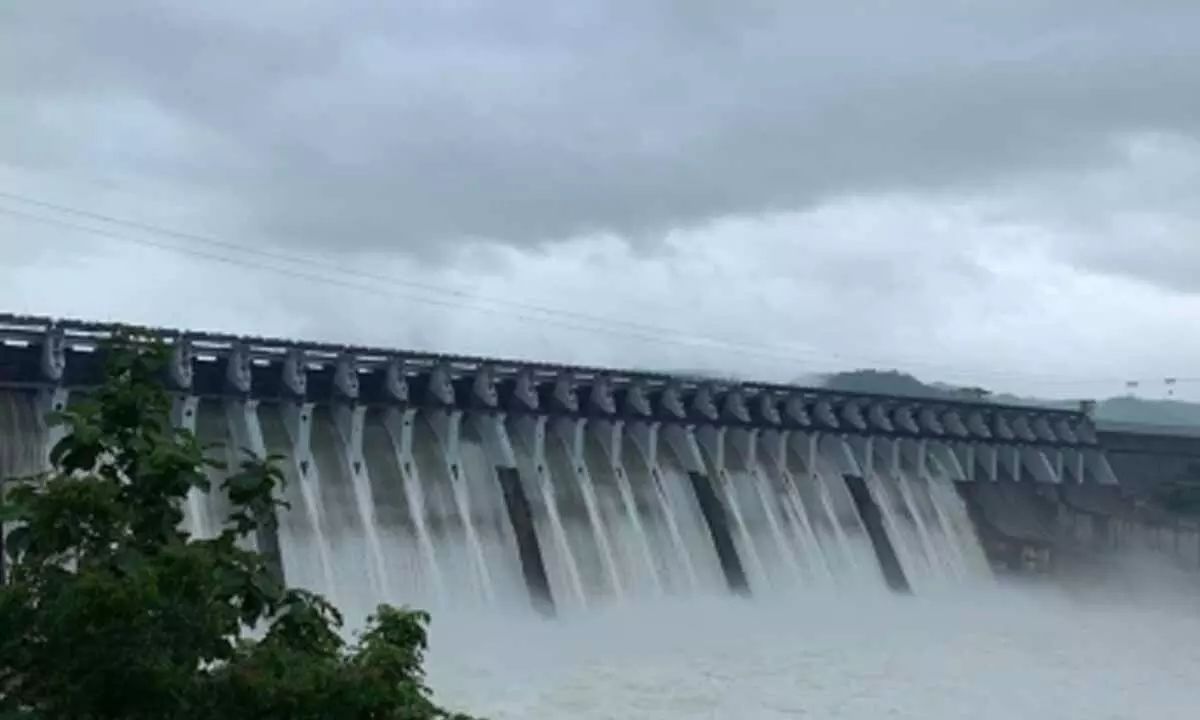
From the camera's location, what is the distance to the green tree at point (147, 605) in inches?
179

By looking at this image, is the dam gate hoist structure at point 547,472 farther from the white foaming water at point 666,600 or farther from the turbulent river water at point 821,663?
the turbulent river water at point 821,663

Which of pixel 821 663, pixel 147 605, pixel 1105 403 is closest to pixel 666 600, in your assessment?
pixel 821 663

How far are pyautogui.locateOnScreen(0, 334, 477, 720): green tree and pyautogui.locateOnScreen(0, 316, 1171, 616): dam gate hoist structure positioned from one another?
49.4 feet

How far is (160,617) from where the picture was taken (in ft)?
15.0

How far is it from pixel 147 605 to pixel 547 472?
79.7 ft

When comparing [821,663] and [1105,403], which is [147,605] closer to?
[821,663]

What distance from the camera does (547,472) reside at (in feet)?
94.2

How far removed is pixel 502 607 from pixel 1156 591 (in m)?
20.1

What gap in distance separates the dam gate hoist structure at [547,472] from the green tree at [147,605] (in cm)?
1506

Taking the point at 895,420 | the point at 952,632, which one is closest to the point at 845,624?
the point at 952,632

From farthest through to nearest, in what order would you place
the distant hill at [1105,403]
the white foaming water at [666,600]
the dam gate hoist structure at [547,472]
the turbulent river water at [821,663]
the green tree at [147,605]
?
1. the distant hill at [1105,403]
2. the dam gate hoist structure at [547,472]
3. the white foaming water at [666,600]
4. the turbulent river water at [821,663]
5. the green tree at [147,605]

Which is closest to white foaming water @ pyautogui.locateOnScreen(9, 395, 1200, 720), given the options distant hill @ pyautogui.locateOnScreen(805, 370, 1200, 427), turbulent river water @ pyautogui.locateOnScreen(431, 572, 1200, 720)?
turbulent river water @ pyautogui.locateOnScreen(431, 572, 1200, 720)

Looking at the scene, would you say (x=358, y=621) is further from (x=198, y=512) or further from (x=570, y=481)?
(x=570, y=481)

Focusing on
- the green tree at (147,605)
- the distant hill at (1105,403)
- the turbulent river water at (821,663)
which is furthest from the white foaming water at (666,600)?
the distant hill at (1105,403)
